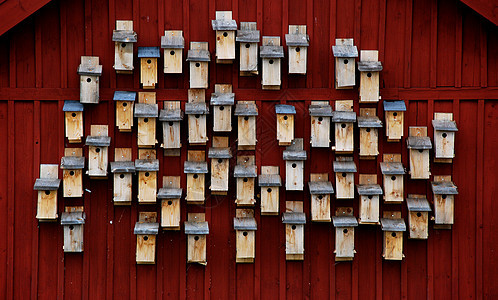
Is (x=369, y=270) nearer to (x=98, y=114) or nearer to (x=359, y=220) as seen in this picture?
(x=359, y=220)

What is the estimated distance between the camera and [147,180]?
8.10 m

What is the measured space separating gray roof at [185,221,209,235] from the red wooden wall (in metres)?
0.16

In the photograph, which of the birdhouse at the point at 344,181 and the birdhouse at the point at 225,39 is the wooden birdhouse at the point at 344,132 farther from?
the birdhouse at the point at 225,39

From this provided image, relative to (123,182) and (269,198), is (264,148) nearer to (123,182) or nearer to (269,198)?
(269,198)

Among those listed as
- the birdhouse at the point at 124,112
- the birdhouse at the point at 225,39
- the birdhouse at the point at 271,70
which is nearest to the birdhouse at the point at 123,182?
the birdhouse at the point at 124,112

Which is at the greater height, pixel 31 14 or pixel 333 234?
pixel 31 14

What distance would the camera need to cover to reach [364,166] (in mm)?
8281

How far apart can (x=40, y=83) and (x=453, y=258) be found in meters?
5.42

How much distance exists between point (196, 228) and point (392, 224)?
7.69 ft

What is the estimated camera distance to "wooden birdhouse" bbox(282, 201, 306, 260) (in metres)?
8.06

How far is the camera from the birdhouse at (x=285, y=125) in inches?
317

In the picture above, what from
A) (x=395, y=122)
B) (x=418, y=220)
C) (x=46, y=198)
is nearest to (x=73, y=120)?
(x=46, y=198)

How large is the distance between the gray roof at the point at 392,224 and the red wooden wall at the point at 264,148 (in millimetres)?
181

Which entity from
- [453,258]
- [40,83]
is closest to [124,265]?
[40,83]
